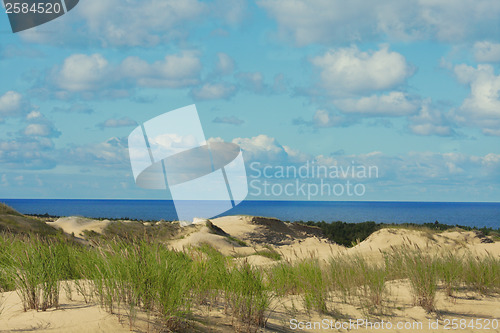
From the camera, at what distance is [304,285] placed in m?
6.79

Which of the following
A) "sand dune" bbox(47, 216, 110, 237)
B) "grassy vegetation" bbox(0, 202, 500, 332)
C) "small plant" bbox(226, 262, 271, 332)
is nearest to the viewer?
"grassy vegetation" bbox(0, 202, 500, 332)

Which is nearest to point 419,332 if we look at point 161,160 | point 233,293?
point 233,293

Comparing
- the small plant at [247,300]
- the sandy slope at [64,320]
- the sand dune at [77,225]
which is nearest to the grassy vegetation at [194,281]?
the small plant at [247,300]

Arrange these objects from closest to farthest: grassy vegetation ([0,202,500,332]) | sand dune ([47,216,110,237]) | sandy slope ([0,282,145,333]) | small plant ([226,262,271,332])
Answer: sandy slope ([0,282,145,333]), grassy vegetation ([0,202,500,332]), small plant ([226,262,271,332]), sand dune ([47,216,110,237])

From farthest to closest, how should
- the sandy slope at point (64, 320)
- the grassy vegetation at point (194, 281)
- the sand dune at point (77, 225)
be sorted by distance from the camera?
the sand dune at point (77, 225) < the grassy vegetation at point (194, 281) < the sandy slope at point (64, 320)

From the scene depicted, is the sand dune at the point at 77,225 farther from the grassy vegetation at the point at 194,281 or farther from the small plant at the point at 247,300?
the small plant at the point at 247,300

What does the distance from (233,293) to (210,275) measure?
0.87m

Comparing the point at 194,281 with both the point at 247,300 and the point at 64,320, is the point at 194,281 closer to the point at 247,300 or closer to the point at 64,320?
the point at 247,300

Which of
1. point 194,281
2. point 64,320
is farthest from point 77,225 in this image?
point 64,320

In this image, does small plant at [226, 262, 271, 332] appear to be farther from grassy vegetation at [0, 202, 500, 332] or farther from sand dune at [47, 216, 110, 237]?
sand dune at [47, 216, 110, 237]

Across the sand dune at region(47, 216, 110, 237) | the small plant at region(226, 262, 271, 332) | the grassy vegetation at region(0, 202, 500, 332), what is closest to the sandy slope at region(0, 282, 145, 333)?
the grassy vegetation at region(0, 202, 500, 332)

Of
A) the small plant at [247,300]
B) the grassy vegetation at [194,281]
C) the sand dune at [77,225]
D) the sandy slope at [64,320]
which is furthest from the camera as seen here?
the sand dune at [77,225]

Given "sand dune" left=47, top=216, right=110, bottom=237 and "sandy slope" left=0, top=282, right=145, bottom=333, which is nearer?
"sandy slope" left=0, top=282, right=145, bottom=333

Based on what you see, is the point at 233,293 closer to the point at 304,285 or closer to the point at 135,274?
the point at 135,274
